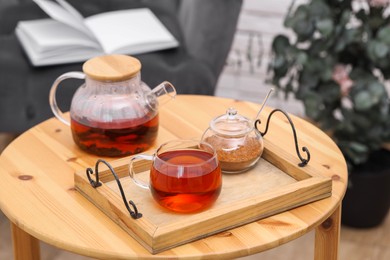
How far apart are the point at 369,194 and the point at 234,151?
86 centimetres

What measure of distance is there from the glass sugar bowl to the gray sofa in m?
0.76

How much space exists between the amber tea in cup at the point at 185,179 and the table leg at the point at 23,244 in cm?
32

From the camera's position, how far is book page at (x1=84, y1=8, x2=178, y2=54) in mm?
2127

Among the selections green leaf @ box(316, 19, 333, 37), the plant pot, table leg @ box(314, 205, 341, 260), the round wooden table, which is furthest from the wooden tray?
the plant pot

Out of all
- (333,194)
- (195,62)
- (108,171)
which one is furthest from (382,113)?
(108,171)

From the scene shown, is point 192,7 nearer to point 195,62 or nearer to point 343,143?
point 195,62

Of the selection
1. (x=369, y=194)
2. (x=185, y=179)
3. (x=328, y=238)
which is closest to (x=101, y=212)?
(x=185, y=179)

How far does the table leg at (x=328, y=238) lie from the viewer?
1.41 meters

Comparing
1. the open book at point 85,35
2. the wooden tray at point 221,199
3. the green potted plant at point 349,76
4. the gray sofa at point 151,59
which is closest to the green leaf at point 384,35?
the green potted plant at point 349,76

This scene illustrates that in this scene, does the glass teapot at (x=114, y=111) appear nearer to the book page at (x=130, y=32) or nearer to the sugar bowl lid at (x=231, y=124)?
the sugar bowl lid at (x=231, y=124)

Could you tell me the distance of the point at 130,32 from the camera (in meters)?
2.17

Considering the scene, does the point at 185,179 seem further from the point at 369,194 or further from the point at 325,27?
the point at 369,194

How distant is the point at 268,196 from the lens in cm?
123

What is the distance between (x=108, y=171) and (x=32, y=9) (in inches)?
46.7
